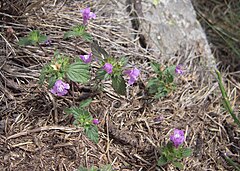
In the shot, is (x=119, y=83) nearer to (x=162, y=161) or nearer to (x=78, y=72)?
(x=78, y=72)

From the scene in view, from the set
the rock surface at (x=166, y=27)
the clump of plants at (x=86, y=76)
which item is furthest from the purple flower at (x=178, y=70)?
the clump of plants at (x=86, y=76)

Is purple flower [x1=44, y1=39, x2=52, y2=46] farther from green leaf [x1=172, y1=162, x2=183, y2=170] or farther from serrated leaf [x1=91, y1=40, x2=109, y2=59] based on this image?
green leaf [x1=172, y1=162, x2=183, y2=170]

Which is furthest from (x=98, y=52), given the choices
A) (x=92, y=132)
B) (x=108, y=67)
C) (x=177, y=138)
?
(x=177, y=138)

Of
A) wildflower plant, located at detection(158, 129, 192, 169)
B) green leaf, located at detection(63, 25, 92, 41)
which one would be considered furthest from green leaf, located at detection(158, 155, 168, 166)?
green leaf, located at detection(63, 25, 92, 41)

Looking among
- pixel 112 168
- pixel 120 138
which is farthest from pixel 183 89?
pixel 112 168

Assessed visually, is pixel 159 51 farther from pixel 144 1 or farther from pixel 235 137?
pixel 235 137
